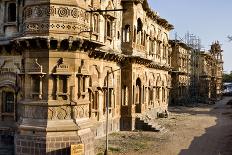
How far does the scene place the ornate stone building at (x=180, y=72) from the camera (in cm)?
5522

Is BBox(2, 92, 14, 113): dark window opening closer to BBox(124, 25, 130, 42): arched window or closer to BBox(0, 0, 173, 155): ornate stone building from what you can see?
BBox(0, 0, 173, 155): ornate stone building

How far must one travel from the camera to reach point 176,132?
95.5ft

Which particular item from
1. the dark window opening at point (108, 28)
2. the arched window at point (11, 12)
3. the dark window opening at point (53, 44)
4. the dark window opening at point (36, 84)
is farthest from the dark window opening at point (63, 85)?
the dark window opening at point (108, 28)

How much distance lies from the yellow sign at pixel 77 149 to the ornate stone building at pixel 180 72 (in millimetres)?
37676

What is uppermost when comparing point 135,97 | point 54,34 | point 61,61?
point 54,34

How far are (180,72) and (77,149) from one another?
40066 millimetres

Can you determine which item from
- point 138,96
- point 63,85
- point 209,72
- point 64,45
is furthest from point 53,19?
point 209,72

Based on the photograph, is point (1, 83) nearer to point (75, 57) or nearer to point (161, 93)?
point (75, 57)

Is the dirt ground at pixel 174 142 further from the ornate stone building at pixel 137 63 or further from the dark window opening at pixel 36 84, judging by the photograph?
the dark window opening at pixel 36 84

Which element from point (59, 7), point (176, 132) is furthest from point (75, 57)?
point (176, 132)

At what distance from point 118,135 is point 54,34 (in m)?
10.9

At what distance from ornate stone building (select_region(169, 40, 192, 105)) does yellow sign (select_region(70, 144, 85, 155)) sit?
37.7m

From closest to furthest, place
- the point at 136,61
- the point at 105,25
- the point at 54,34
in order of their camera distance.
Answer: the point at 54,34 → the point at 105,25 → the point at 136,61

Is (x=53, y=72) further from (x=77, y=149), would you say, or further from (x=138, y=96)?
(x=138, y=96)
